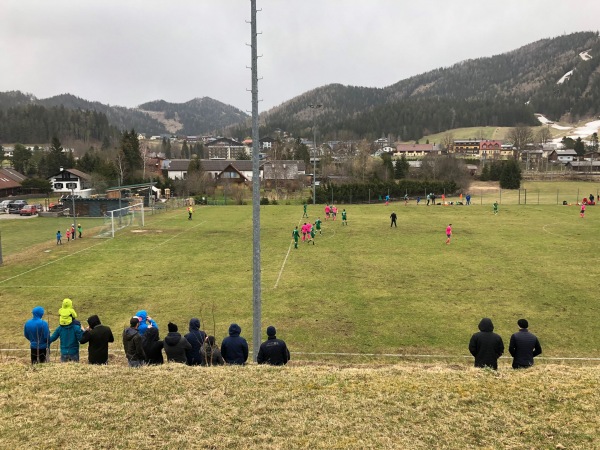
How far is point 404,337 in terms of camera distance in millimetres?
14289

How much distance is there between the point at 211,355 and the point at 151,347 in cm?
135

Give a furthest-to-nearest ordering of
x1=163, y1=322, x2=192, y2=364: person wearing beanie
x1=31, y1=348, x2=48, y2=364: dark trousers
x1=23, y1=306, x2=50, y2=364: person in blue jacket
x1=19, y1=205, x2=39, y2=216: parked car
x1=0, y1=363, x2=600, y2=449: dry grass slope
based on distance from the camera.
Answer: x1=19, y1=205, x2=39, y2=216: parked car, x1=31, y1=348, x2=48, y2=364: dark trousers, x1=23, y1=306, x2=50, y2=364: person in blue jacket, x1=163, y1=322, x2=192, y2=364: person wearing beanie, x1=0, y1=363, x2=600, y2=449: dry grass slope

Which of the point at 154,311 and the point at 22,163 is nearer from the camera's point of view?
the point at 154,311

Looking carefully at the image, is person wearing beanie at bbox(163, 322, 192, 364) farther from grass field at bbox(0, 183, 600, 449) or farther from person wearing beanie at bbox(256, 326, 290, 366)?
person wearing beanie at bbox(256, 326, 290, 366)

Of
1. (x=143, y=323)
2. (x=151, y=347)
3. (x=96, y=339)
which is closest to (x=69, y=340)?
(x=96, y=339)

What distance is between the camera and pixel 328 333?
14.7 metres

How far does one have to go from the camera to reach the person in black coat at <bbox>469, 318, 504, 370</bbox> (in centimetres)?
934

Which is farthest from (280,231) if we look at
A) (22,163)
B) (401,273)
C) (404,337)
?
(22,163)

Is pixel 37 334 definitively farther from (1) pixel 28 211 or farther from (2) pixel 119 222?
(1) pixel 28 211

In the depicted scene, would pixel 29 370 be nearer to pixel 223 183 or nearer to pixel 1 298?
pixel 1 298

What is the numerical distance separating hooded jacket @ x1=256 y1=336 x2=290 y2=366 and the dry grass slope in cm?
28

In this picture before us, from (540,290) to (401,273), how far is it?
20.7 feet

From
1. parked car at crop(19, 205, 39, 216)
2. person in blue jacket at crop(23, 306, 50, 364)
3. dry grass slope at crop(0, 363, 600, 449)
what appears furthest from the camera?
parked car at crop(19, 205, 39, 216)

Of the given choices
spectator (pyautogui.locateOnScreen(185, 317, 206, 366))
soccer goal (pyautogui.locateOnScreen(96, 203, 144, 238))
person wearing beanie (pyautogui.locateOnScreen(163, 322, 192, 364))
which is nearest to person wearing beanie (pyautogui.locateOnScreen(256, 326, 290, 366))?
spectator (pyautogui.locateOnScreen(185, 317, 206, 366))
